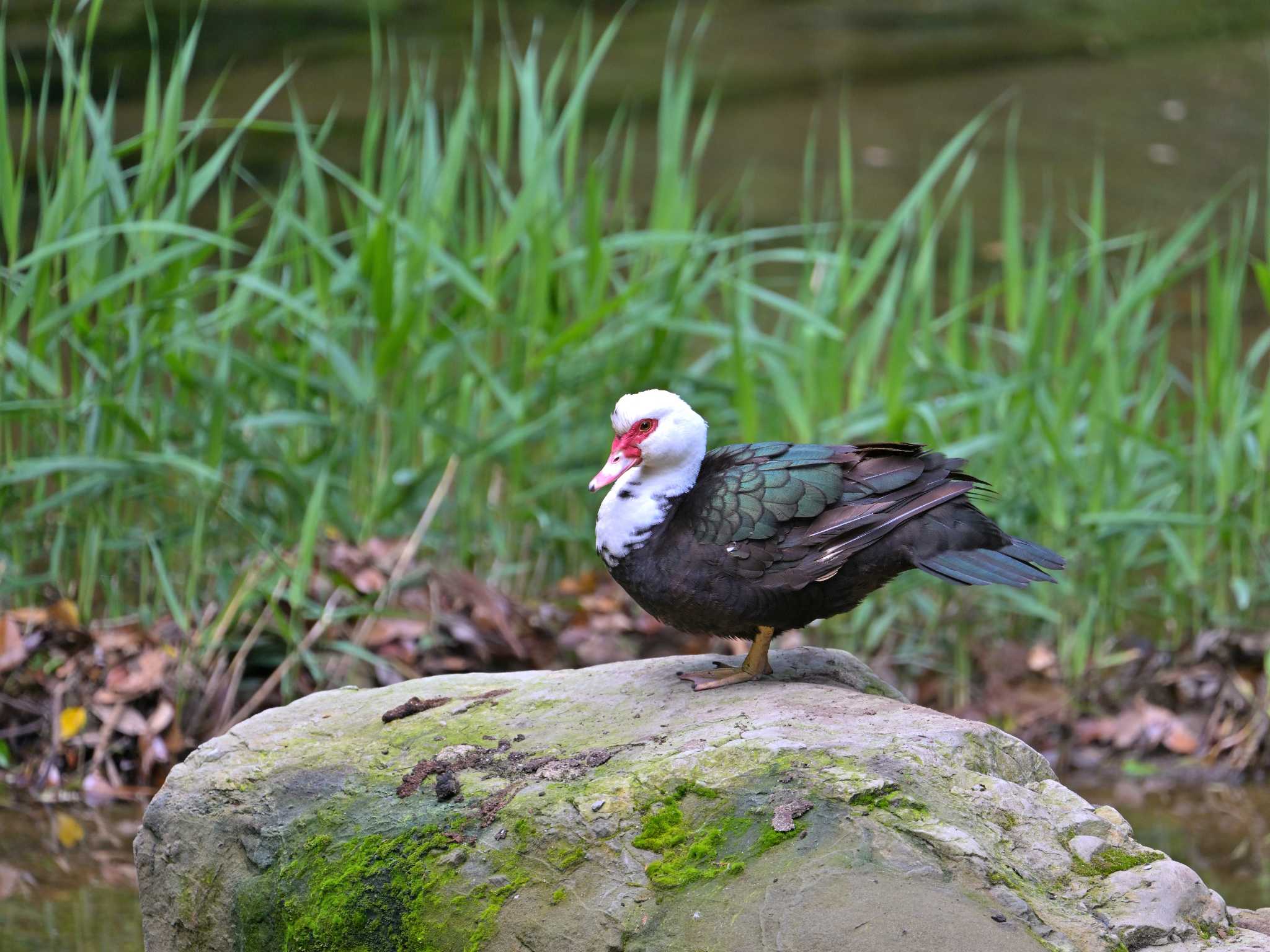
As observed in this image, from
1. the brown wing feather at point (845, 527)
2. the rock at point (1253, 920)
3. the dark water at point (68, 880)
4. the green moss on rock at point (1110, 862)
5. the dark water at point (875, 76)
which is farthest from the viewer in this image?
the dark water at point (875, 76)

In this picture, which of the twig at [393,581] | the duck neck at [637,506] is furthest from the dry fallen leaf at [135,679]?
the duck neck at [637,506]

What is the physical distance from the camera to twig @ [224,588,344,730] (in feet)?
13.3

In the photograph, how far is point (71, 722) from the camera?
13.2 ft

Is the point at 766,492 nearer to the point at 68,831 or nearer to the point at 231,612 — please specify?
the point at 231,612

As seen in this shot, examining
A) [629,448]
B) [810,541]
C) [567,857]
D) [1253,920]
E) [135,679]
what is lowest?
[135,679]

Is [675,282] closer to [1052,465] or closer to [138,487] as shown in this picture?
[1052,465]

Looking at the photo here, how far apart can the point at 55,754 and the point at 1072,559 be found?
2.79 m

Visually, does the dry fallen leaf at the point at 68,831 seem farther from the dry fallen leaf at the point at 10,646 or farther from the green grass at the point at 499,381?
the green grass at the point at 499,381

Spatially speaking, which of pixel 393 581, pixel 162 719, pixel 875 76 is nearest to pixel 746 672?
pixel 393 581

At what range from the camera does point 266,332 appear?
4402mm

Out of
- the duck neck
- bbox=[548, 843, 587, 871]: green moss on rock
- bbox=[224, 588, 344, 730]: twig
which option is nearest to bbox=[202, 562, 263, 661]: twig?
bbox=[224, 588, 344, 730]: twig

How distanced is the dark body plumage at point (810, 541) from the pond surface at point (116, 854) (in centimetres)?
143

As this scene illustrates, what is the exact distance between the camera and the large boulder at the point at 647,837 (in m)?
2.21

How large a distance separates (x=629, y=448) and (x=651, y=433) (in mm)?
49
